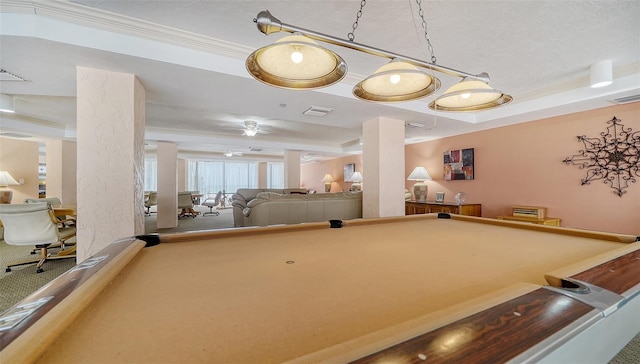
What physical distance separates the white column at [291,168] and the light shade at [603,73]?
668 cm

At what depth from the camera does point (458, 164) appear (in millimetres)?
5273

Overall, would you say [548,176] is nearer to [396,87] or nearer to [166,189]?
[396,87]

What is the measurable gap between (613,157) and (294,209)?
437 cm

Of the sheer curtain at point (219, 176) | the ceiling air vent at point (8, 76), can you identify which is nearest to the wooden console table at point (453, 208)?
the ceiling air vent at point (8, 76)

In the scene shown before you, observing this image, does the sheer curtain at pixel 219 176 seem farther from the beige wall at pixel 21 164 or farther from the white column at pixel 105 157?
the white column at pixel 105 157

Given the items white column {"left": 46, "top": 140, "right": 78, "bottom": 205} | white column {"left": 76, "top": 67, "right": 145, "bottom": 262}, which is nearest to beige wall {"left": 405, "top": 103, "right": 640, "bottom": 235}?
white column {"left": 76, "top": 67, "right": 145, "bottom": 262}

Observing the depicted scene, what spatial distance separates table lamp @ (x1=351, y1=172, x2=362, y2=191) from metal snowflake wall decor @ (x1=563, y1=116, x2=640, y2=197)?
17.1 feet

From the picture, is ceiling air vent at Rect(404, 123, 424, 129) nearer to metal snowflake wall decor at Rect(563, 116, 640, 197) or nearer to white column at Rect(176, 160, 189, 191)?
metal snowflake wall decor at Rect(563, 116, 640, 197)

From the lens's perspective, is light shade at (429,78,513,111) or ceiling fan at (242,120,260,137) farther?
ceiling fan at (242,120,260,137)

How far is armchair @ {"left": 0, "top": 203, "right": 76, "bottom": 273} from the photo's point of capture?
9.67 ft

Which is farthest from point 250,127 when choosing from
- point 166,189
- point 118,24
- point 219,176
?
point 219,176

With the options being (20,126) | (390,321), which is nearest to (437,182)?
(390,321)

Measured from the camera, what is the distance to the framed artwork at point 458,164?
5.06 meters

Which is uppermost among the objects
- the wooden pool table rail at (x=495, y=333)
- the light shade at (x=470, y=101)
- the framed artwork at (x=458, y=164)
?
the light shade at (x=470, y=101)
